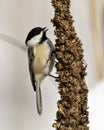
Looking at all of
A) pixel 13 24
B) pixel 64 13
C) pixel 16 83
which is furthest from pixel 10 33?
pixel 64 13

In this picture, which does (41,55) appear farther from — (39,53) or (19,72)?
(19,72)

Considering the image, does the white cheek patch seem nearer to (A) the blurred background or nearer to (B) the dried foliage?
(B) the dried foliage

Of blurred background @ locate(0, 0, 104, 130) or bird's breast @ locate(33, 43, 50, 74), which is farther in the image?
blurred background @ locate(0, 0, 104, 130)

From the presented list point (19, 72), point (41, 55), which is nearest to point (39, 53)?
point (41, 55)

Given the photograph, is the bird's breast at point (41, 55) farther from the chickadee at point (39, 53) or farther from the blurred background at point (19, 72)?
the blurred background at point (19, 72)

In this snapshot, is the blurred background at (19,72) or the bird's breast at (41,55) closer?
the bird's breast at (41,55)

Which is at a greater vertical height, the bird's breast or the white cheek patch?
the white cheek patch

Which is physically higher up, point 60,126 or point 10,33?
point 10,33

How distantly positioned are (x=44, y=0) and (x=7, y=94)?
0.31 metres

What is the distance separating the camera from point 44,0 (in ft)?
3.20

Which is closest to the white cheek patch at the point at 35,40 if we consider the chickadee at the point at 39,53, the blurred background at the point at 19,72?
the chickadee at the point at 39,53

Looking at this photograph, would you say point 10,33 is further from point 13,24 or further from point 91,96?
point 91,96

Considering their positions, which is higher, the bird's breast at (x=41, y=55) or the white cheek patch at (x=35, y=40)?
the white cheek patch at (x=35, y=40)

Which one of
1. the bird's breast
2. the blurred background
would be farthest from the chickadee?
the blurred background
